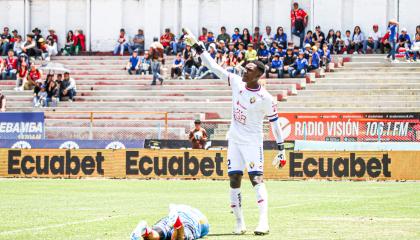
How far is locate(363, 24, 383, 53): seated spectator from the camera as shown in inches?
1796

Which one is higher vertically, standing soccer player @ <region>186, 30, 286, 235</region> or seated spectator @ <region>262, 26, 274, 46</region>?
seated spectator @ <region>262, 26, 274, 46</region>

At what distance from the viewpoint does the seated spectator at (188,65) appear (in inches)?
1746

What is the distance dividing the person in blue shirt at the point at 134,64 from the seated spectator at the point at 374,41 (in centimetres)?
1062

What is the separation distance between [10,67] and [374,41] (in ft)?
56.8

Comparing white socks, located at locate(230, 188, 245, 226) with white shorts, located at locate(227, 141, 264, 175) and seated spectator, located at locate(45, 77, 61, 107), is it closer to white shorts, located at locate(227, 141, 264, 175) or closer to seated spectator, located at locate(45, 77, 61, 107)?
white shorts, located at locate(227, 141, 264, 175)

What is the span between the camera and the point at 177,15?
169 feet

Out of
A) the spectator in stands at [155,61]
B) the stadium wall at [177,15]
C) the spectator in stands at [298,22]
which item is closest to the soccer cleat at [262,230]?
the spectator in stands at [155,61]

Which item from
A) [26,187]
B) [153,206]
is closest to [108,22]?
[26,187]

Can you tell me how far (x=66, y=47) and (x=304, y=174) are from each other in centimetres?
2243

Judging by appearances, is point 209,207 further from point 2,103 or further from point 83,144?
point 2,103

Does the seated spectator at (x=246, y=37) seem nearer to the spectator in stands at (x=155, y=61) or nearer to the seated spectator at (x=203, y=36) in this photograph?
the seated spectator at (x=203, y=36)

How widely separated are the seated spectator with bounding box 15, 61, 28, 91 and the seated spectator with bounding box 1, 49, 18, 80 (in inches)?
28.0

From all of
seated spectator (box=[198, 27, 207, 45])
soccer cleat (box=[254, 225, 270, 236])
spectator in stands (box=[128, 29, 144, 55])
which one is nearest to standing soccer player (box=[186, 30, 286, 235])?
soccer cleat (box=[254, 225, 270, 236])

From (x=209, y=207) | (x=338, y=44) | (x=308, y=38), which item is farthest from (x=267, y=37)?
(x=209, y=207)
